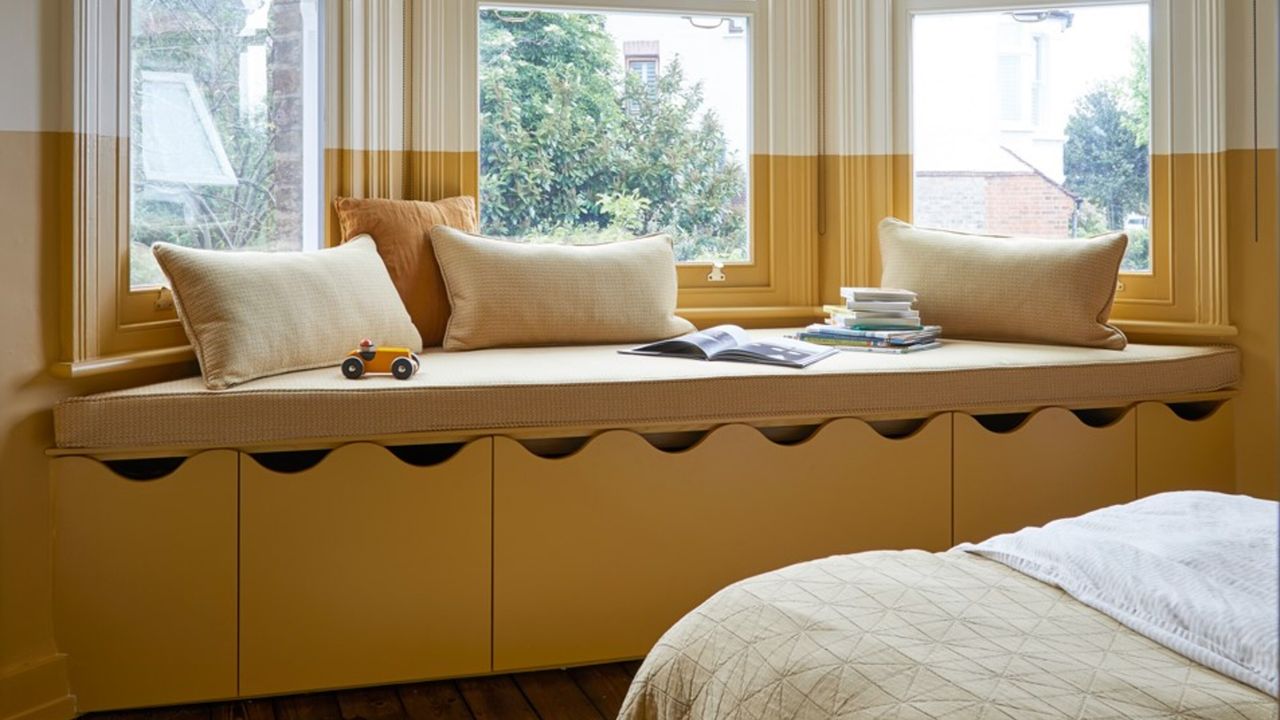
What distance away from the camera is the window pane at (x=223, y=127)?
2.52 m

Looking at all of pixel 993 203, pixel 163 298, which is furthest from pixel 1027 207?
pixel 163 298

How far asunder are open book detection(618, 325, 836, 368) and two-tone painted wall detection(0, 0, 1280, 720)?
2.25 ft

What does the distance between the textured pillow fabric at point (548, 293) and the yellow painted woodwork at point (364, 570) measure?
64cm

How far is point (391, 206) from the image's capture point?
9.75ft

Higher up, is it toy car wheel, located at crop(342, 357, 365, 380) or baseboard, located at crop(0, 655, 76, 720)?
toy car wheel, located at crop(342, 357, 365, 380)

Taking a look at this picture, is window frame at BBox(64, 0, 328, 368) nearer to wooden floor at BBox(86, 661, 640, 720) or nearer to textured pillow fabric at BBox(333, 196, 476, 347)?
textured pillow fabric at BBox(333, 196, 476, 347)

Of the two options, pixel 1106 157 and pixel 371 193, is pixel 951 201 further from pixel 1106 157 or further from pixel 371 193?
pixel 371 193

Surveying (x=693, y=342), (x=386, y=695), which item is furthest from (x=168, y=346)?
(x=693, y=342)

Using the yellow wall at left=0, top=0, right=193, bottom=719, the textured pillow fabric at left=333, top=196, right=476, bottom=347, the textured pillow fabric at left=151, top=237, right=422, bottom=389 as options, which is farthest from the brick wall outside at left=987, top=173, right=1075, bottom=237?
the yellow wall at left=0, top=0, right=193, bottom=719

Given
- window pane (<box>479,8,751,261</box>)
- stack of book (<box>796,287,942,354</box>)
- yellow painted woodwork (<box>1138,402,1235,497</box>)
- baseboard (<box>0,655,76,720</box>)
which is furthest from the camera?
window pane (<box>479,8,751,261</box>)

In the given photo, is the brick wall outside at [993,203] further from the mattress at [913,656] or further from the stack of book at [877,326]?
the mattress at [913,656]

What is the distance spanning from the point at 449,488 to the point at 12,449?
81 cm

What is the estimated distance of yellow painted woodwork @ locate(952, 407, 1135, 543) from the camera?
2699 millimetres

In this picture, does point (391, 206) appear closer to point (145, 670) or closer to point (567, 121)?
point (567, 121)
